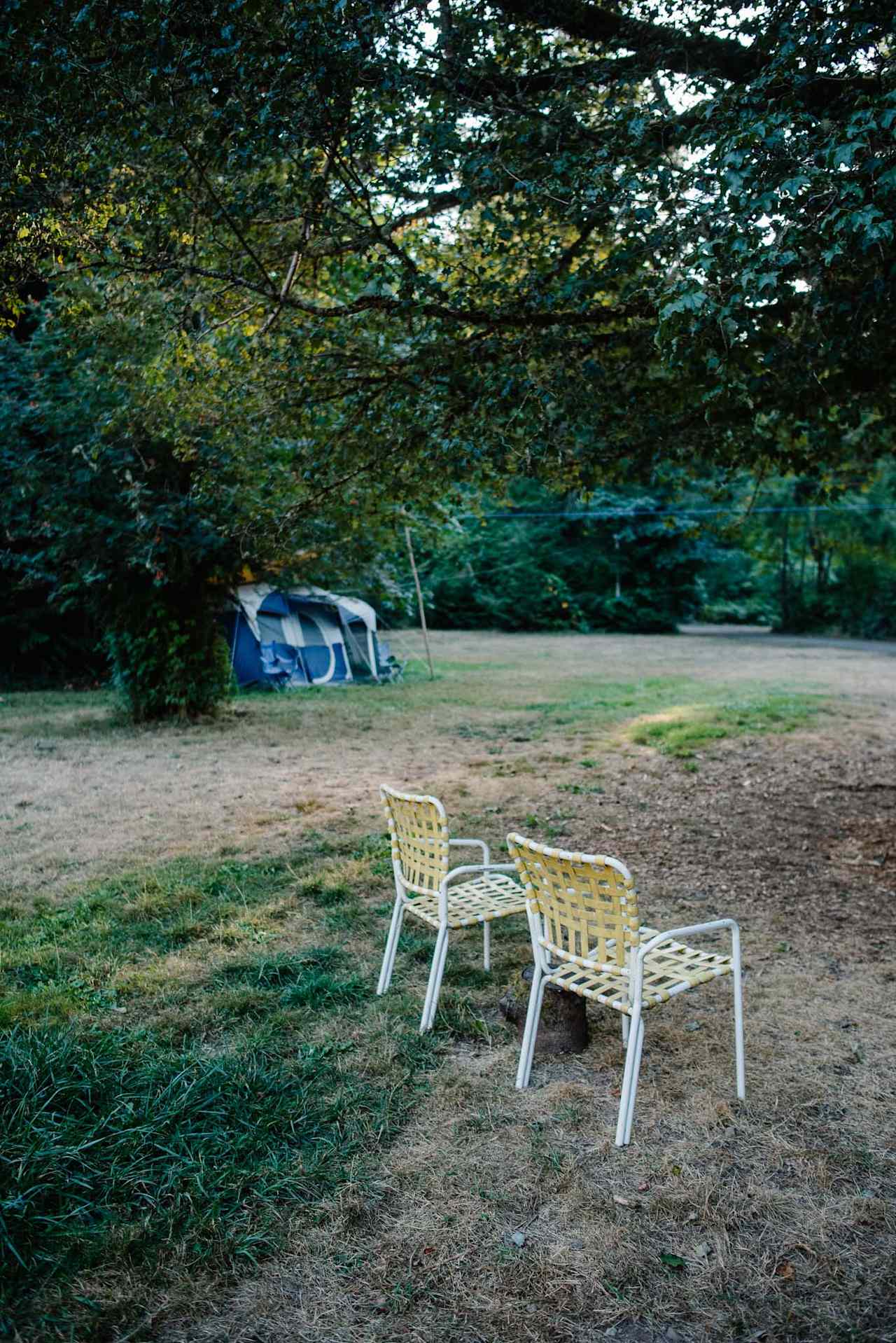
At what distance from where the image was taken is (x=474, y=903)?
4.01 m

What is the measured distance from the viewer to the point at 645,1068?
352 centimetres

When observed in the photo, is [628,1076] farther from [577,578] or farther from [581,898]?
[577,578]

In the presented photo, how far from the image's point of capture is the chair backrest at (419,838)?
3.73m

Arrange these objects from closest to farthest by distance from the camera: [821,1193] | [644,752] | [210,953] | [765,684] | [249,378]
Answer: [821,1193] → [210,953] → [249,378] → [644,752] → [765,684]

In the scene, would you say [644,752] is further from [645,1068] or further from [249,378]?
[645,1068]

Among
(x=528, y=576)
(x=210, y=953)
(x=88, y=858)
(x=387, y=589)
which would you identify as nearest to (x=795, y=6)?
(x=210, y=953)

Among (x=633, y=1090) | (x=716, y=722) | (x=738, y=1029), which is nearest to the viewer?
(x=633, y=1090)

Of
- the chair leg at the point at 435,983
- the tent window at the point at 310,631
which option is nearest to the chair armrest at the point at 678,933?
the chair leg at the point at 435,983

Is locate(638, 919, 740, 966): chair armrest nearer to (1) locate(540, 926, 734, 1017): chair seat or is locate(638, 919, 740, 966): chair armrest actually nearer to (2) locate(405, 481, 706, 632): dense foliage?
(1) locate(540, 926, 734, 1017): chair seat

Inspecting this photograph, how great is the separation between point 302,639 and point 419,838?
Result: 12930 mm

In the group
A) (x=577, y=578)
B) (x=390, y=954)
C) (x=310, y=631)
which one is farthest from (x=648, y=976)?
(x=577, y=578)

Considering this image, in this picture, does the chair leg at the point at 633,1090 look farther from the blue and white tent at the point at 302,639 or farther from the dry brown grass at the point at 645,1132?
the blue and white tent at the point at 302,639

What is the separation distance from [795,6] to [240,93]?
2447 millimetres

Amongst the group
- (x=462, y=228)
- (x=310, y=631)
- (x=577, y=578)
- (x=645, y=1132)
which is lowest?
(x=645, y=1132)
